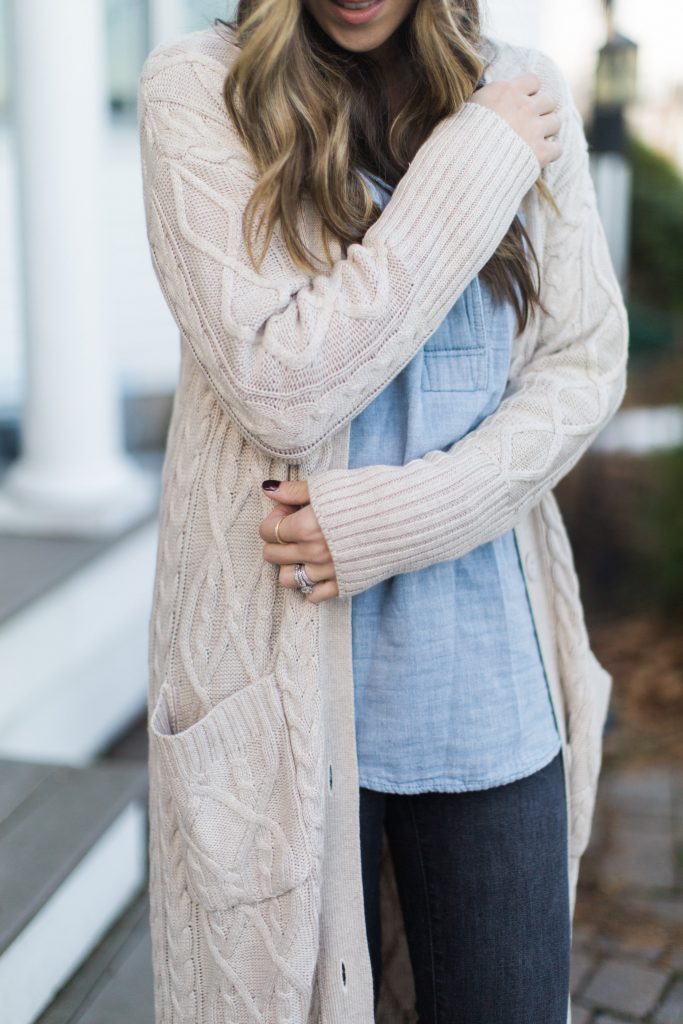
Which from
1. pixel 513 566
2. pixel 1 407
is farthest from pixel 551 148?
pixel 1 407

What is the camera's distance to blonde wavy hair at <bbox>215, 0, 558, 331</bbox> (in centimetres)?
119

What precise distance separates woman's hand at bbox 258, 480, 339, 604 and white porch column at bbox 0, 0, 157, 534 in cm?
238

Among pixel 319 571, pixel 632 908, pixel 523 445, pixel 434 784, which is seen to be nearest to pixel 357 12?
pixel 523 445

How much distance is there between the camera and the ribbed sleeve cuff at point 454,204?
3.92 ft

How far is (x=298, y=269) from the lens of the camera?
1.23m

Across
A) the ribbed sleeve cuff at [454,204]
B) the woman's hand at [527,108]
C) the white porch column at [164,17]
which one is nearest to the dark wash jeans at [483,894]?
the ribbed sleeve cuff at [454,204]

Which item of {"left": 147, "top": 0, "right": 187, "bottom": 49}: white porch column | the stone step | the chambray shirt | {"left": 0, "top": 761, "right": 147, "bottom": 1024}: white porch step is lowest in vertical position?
the stone step

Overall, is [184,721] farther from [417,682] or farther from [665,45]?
[665,45]

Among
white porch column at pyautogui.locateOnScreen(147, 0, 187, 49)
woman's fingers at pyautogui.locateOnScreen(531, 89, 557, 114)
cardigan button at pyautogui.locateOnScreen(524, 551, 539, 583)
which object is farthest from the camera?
white porch column at pyautogui.locateOnScreen(147, 0, 187, 49)

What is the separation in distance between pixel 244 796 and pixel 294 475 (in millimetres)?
368

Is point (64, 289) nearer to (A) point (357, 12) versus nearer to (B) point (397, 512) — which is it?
(A) point (357, 12)

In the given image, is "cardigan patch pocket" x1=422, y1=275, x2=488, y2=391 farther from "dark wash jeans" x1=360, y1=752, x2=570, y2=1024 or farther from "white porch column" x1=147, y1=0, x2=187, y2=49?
"white porch column" x1=147, y1=0, x2=187, y2=49

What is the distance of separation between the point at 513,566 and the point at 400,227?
1.46ft

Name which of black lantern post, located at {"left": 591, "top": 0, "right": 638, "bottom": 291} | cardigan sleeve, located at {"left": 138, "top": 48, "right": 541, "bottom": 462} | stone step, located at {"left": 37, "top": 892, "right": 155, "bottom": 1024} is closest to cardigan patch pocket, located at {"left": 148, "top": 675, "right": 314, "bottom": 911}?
cardigan sleeve, located at {"left": 138, "top": 48, "right": 541, "bottom": 462}
